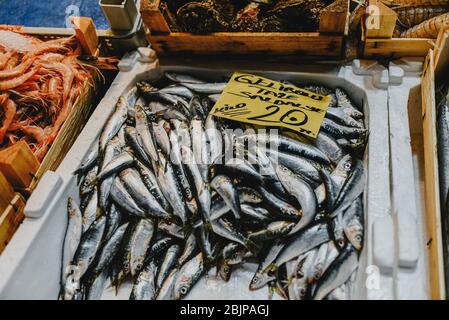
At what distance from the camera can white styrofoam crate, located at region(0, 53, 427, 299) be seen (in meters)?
1.99

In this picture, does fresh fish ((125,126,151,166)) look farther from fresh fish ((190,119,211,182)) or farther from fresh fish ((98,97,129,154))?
fresh fish ((190,119,211,182))

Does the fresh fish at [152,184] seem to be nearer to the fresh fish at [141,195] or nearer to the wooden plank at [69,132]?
the fresh fish at [141,195]

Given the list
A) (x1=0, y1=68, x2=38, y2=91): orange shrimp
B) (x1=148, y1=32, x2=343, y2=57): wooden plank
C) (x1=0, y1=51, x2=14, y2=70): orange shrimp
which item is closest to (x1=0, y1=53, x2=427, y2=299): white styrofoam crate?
(x1=148, y1=32, x2=343, y2=57): wooden plank

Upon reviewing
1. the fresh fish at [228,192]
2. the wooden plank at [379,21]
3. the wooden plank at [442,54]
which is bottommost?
the fresh fish at [228,192]

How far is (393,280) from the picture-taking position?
195 centimetres

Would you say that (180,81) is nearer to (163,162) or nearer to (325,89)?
(163,162)

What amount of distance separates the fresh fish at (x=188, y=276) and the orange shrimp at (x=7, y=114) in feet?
6.00

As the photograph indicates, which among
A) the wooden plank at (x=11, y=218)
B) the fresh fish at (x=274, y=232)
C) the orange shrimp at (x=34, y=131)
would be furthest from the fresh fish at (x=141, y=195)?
the orange shrimp at (x=34, y=131)

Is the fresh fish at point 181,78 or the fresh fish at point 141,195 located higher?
the fresh fish at point 181,78

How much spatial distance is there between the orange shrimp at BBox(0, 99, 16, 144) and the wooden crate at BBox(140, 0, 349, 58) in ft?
4.07

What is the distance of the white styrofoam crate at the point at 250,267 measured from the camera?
1.99 metres

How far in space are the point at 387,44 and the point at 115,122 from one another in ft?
6.88

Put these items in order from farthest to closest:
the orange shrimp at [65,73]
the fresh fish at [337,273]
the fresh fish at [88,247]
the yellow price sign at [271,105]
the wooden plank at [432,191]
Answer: the orange shrimp at [65,73] → the yellow price sign at [271,105] → the fresh fish at [88,247] → the fresh fish at [337,273] → the wooden plank at [432,191]

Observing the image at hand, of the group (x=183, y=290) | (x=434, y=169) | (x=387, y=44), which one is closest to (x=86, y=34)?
(x=183, y=290)
